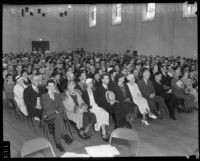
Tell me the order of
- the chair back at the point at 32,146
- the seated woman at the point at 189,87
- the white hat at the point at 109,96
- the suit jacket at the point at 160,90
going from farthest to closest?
the seated woman at the point at 189,87 → the suit jacket at the point at 160,90 → the white hat at the point at 109,96 → the chair back at the point at 32,146

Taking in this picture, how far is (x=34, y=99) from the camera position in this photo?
6.43 meters

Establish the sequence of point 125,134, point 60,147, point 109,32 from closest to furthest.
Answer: point 125,134 < point 60,147 < point 109,32

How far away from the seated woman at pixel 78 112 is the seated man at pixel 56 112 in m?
0.23

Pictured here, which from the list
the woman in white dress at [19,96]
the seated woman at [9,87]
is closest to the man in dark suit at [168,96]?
the woman in white dress at [19,96]

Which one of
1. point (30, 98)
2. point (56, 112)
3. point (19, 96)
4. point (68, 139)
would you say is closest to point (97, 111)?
point (68, 139)

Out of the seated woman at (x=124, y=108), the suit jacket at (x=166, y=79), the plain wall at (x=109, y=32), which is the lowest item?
the seated woman at (x=124, y=108)

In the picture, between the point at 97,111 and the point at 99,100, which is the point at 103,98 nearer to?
the point at 99,100

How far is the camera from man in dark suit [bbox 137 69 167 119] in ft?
24.5

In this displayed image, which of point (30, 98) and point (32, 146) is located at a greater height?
point (30, 98)

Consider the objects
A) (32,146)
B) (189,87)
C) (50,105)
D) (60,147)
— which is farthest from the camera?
(189,87)

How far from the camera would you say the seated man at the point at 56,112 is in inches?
220

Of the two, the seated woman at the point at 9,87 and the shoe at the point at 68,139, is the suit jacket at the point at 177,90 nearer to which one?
the shoe at the point at 68,139

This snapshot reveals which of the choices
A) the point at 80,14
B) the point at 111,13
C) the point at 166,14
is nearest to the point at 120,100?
the point at 166,14

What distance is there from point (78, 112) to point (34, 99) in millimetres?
1154
